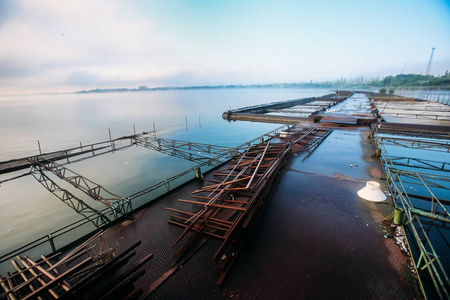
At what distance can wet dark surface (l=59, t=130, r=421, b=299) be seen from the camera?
5.48 meters

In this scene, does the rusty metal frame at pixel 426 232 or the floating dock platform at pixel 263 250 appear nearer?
the rusty metal frame at pixel 426 232

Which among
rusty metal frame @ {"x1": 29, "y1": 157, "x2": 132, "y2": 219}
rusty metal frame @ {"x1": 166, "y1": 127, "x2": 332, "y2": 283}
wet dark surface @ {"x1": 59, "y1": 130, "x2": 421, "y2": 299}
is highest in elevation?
rusty metal frame @ {"x1": 166, "y1": 127, "x2": 332, "y2": 283}

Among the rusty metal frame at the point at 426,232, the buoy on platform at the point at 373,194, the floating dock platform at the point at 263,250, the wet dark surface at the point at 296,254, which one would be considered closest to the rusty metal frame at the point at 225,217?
the floating dock platform at the point at 263,250

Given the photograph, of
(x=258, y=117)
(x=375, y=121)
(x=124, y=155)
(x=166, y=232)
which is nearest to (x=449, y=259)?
(x=166, y=232)

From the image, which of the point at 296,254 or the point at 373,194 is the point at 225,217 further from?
the point at 373,194

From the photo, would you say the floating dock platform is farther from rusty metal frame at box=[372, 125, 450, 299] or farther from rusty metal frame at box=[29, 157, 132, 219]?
rusty metal frame at box=[29, 157, 132, 219]

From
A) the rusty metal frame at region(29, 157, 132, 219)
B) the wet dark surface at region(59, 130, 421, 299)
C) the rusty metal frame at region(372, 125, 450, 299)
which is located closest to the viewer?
the rusty metal frame at region(372, 125, 450, 299)

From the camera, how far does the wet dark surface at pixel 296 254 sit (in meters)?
5.48

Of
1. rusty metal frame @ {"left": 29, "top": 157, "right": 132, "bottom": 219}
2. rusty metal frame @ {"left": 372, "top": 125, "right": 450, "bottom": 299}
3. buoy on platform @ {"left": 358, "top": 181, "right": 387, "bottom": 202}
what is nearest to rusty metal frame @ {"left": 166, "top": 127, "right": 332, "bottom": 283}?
rusty metal frame @ {"left": 29, "top": 157, "right": 132, "bottom": 219}

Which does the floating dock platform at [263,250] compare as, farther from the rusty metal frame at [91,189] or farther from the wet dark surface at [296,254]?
the rusty metal frame at [91,189]

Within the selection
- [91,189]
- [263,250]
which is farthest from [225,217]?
[91,189]

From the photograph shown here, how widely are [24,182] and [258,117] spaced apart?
151 feet

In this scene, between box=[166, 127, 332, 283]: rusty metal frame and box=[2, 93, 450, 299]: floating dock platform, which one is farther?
box=[166, 127, 332, 283]: rusty metal frame

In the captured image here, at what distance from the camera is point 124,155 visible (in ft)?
111
